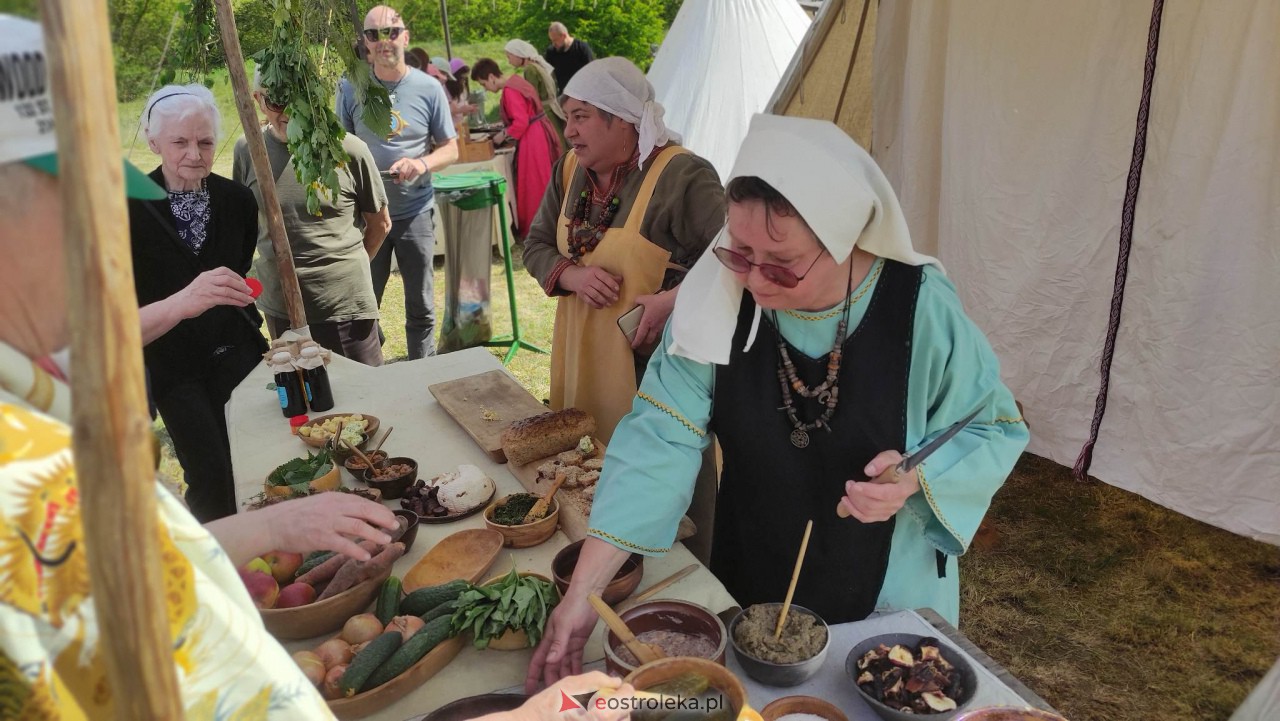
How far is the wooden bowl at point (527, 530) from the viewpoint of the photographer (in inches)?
84.3

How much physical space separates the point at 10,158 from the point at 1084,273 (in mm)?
3942

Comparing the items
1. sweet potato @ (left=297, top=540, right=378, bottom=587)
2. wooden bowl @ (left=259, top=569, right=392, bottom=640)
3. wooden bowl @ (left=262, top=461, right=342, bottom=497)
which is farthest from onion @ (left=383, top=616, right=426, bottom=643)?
wooden bowl @ (left=262, top=461, right=342, bottom=497)

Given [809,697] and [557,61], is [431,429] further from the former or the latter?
[557,61]

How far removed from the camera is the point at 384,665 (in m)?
1.60

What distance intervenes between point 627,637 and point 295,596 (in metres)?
0.77

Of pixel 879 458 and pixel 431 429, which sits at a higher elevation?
pixel 879 458

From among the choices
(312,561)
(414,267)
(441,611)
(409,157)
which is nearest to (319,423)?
(312,561)

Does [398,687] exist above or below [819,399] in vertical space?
below

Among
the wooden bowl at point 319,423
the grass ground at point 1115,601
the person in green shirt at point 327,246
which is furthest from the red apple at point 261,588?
the person in green shirt at point 327,246

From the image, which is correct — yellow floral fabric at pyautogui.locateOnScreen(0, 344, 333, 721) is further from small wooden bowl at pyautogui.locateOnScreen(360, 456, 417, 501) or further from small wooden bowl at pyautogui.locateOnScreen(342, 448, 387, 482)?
small wooden bowl at pyautogui.locateOnScreen(342, 448, 387, 482)

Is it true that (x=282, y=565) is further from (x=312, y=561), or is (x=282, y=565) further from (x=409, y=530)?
(x=409, y=530)

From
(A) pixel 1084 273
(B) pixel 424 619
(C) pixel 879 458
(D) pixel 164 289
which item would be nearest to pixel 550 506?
(B) pixel 424 619

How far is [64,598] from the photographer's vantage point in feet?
2.25

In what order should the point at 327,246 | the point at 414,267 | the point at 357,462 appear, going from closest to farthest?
1. the point at 357,462
2. the point at 327,246
3. the point at 414,267
